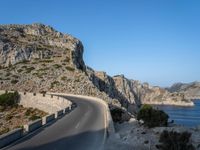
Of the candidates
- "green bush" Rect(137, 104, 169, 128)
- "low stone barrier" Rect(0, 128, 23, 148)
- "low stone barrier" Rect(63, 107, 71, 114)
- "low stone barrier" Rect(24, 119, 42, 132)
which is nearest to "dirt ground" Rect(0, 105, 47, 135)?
"low stone barrier" Rect(63, 107, 71, 114)

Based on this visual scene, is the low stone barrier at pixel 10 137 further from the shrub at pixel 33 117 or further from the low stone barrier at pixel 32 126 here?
the shrub at pixel 33 117

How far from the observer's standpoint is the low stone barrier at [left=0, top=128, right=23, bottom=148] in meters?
21.8

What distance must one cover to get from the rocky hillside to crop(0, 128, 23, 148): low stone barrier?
47528mm

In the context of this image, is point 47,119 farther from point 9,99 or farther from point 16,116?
point 9,99

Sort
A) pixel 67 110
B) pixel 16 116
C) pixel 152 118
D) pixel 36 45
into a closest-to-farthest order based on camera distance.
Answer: pixel 152 118
pixel 67 110
pixel 16 116
pixel 36 45

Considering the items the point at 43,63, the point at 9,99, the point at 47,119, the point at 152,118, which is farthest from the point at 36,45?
the point at 152,118

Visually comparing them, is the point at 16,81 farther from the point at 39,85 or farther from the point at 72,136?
the point at 72,136

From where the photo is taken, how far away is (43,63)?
10838cm

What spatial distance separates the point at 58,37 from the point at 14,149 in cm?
13124

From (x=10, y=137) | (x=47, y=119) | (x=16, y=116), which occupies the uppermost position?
(x=47, y=119)

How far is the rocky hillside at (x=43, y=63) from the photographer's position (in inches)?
3543

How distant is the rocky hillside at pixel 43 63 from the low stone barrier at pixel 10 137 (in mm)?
47528

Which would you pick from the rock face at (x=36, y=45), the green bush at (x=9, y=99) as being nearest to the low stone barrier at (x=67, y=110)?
the green bush at (x=9, y=99)

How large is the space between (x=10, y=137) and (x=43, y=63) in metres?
86.5
